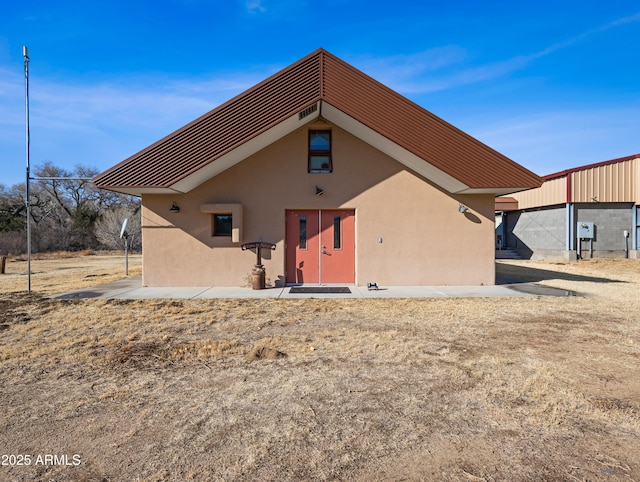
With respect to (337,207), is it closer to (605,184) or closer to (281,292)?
(281,292)

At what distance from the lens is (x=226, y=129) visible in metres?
10.5

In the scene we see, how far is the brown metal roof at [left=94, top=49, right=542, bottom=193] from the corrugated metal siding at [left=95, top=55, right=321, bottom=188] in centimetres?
3

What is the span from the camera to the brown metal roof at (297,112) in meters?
10.4

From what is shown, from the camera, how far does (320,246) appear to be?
40.5 ft

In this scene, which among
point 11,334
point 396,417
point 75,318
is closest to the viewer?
point 396,417

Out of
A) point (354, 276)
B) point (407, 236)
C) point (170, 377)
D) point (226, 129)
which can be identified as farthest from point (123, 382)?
point (407, 236)

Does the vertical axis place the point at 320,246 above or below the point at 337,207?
below

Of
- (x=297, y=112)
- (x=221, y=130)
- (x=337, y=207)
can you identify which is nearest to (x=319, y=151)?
(x=337, y=207)

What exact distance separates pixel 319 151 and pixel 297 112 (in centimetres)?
213

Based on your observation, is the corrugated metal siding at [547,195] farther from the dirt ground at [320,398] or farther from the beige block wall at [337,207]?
the dirt ground at [320,398]

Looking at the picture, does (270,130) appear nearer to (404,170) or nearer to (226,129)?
(226,129)

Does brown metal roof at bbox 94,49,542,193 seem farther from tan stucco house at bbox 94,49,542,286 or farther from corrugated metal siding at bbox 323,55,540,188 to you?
tan stucco house at bbox 94,49,542,286

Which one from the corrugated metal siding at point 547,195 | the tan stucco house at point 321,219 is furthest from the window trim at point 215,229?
the corrugated metal siding at point 547,195

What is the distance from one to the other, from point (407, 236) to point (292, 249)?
150 inches
